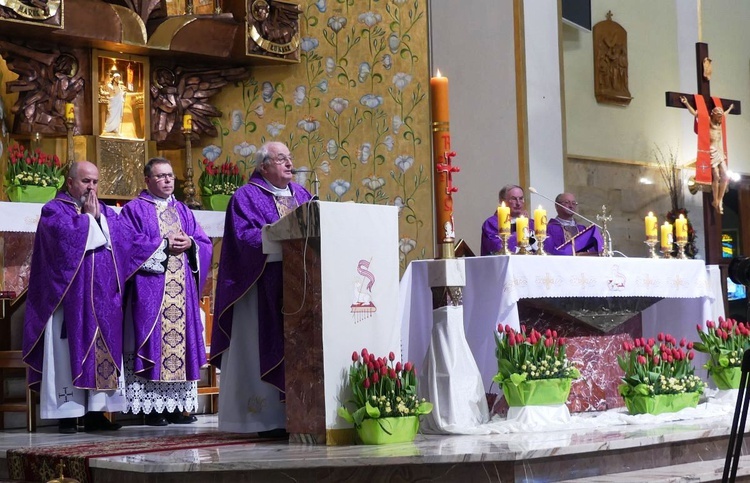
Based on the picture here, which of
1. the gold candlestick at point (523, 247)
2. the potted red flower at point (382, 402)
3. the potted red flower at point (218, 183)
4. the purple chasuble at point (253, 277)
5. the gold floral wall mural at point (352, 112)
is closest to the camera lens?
the potted red flower at point (382, 402)

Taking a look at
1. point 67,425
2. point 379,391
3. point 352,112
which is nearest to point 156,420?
point 67,425

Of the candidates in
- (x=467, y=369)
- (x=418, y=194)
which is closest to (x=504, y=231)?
(x=467, y=369)

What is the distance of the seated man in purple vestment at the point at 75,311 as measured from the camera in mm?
6457

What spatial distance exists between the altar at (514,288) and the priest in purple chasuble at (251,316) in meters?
0.66

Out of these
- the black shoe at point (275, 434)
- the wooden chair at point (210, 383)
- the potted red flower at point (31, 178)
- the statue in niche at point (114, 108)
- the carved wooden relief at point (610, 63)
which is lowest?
the black shoe at point (275, 434)

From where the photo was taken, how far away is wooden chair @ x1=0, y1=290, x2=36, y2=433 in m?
6.69

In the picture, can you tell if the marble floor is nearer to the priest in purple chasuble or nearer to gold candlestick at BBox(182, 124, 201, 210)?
the priest in purple chasuble

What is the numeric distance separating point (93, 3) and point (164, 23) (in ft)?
1.92

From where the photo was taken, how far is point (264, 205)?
5.81 m

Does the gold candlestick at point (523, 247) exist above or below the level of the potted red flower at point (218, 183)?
below

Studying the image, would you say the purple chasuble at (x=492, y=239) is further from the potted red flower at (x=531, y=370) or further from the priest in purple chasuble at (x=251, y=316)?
the priest in purple chasuble at (x=251, y=316)

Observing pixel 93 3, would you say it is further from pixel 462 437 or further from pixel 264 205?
pixel 462 437

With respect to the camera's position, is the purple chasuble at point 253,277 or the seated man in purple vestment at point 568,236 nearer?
the purple chasuble at point 253,277

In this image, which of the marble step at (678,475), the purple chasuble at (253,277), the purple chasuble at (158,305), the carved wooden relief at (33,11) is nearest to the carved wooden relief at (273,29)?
the carved wooden relief at (33,11)
